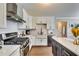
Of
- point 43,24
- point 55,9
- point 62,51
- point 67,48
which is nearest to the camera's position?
point 67,48

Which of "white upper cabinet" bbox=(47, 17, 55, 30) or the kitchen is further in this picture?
"white upper cabinet" bbox=(47, 17, 55, 30)

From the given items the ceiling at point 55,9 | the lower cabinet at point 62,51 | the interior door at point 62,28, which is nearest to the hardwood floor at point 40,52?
the interior door at point 62,28

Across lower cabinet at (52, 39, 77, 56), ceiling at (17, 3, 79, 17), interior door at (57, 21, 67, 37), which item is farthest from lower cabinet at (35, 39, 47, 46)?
lower cabinet at (52, 39, 77, 56)

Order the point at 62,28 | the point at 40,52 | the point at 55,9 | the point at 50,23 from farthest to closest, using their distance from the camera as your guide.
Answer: the point at 50,23
the point at 62,28
the point at 40,52
the point at 55,9

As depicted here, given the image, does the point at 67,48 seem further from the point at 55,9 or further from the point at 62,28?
the point at 62,28

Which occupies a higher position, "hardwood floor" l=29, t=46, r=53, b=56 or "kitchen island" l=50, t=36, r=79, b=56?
"kitchen island" l=50, t=36, r=79, b=56

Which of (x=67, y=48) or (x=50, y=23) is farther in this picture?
(x=50, y=23)

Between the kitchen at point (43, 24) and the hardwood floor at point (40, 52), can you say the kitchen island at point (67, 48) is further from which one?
the hardwood floor at point (40, 52)

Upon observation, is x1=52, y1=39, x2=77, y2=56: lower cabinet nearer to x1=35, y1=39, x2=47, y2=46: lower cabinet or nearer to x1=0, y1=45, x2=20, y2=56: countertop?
x1=0, y1=45, x2=20, y2=56: countertop

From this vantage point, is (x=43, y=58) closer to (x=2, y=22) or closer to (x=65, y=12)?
(x=2, y=22)

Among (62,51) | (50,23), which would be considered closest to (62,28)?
(50,23)

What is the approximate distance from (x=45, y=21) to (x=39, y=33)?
65 centimetres

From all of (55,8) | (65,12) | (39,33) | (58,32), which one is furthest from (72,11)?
(39,33)

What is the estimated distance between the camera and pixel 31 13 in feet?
14.8
